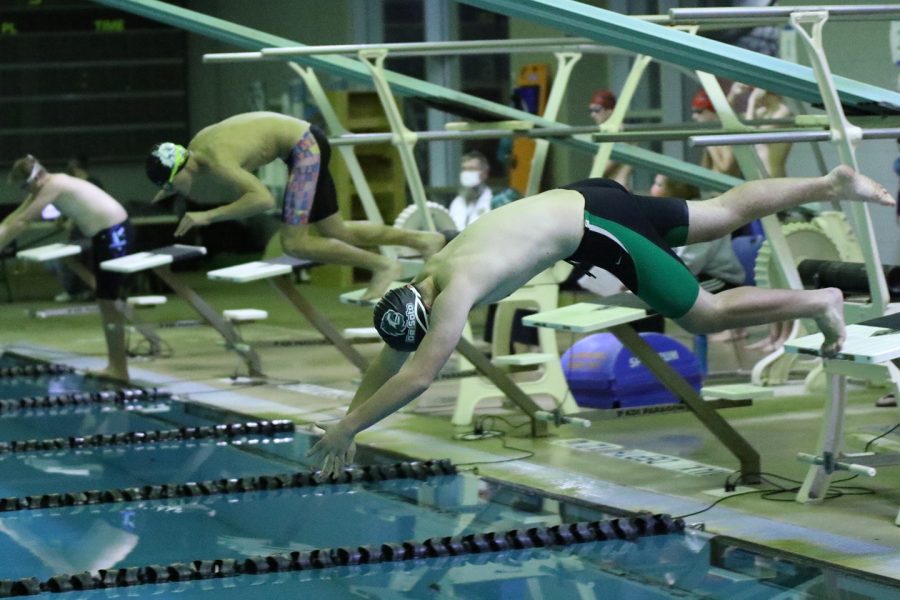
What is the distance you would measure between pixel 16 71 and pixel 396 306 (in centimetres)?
1811

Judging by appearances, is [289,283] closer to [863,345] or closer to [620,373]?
[620,373]

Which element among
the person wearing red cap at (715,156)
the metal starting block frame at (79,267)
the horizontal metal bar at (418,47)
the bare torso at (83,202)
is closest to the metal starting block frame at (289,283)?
the horizontal metal bar at (418,47)

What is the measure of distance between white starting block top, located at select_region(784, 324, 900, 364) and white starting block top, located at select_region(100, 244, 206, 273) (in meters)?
5.36

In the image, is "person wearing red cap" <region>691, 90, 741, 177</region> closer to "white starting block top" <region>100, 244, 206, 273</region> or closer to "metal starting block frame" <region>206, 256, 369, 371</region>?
"metal starting block frame" <region>206, 256, 369, 371</region>

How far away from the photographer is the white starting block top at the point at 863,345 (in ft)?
15.6

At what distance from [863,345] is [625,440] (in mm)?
2431

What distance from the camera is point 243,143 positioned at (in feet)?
26.4

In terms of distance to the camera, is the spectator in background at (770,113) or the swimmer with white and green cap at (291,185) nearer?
the swimmer with white and green cap at (291,185)

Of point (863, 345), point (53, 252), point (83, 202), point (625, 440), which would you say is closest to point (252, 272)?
point (83, 202)

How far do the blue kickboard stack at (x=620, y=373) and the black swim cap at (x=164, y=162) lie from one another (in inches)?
90.7

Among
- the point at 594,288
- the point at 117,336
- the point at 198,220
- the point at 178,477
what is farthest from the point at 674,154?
the point at 178,477

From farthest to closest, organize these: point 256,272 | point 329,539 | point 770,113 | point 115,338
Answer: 1. point 770,113
2. point 115,338
3. point 256,272
4. point 329,539

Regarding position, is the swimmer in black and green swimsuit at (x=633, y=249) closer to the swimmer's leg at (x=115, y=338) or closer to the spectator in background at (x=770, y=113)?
the spectator in background at (x=770, y=113)

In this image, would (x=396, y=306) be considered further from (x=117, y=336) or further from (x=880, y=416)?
(x=117, y=336)
